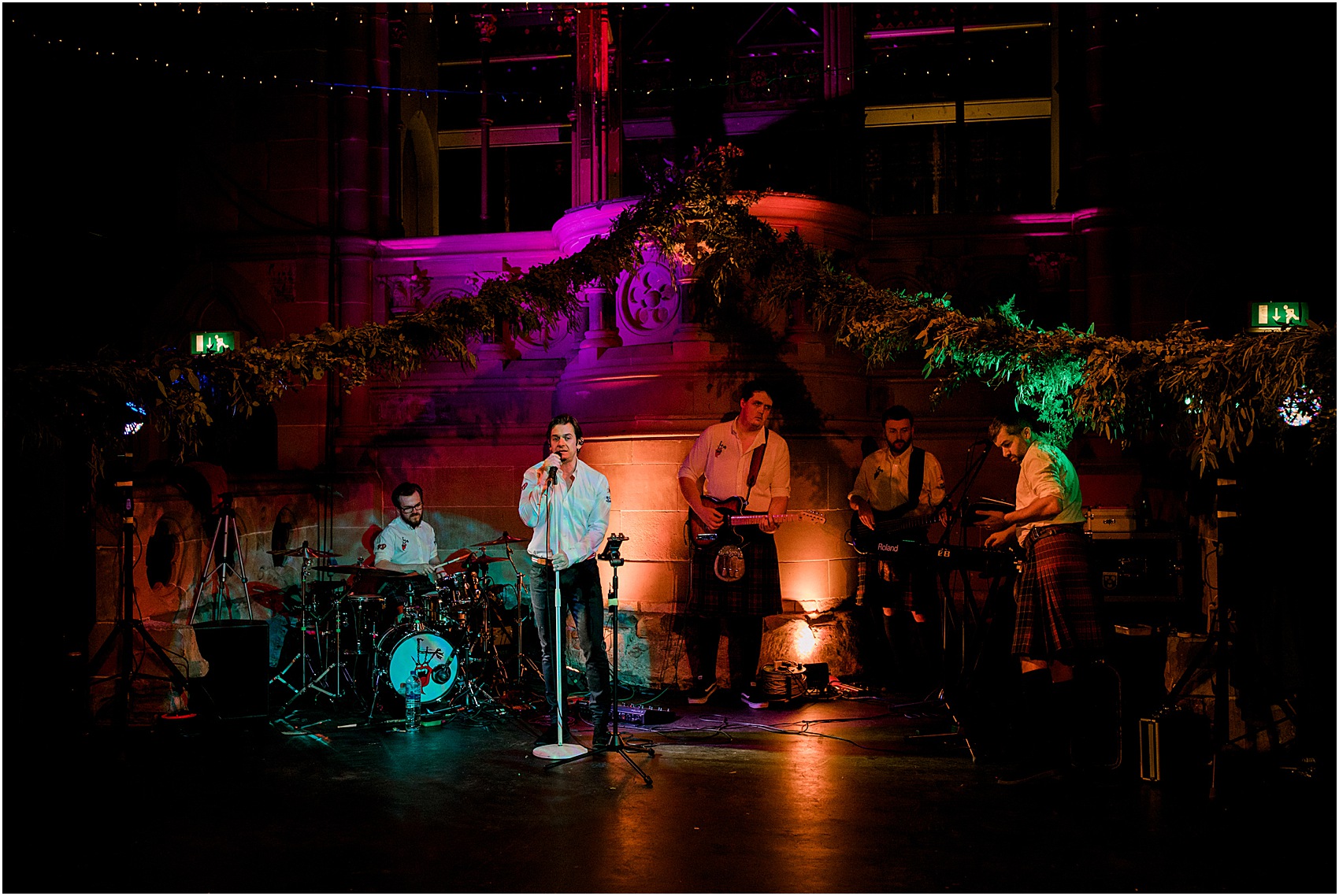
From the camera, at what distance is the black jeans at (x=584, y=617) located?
5.94 meters

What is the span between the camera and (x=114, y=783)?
524 centimetres

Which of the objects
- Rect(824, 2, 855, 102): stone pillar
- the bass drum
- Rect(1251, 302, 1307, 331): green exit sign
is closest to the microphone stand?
the bass drum

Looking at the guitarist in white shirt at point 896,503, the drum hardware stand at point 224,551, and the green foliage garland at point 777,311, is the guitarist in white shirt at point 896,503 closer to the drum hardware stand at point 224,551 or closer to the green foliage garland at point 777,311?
the green foliage garland at point 777,311

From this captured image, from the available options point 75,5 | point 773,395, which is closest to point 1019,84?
point 773,395

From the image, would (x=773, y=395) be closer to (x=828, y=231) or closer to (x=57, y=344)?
(x=828, y=231)

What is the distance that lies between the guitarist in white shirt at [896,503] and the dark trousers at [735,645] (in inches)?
39.6

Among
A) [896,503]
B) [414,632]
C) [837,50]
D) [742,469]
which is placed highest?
[837,50]

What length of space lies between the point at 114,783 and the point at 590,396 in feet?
→ 15.5

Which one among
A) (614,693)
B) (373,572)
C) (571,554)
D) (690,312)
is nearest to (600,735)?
(614,693)

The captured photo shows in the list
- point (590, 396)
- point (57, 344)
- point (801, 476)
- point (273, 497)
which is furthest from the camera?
point (57, 344)

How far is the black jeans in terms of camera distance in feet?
19.5

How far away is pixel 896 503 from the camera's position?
24.8 ft

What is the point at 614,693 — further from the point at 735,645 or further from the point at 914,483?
the point at 914,483

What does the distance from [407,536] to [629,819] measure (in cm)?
402
